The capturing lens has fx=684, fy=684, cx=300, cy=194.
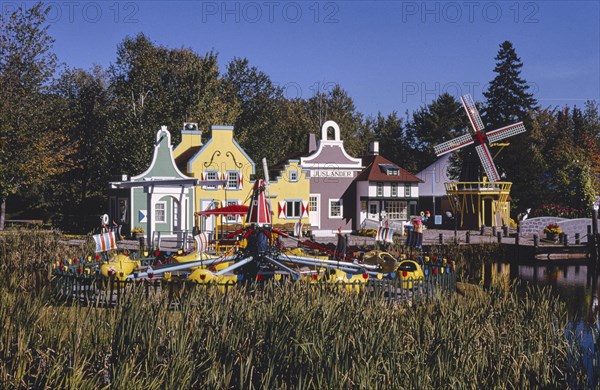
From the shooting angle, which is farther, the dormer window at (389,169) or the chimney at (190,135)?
the dormer window at (389,169)

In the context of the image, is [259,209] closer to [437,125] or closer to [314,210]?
[314,210]

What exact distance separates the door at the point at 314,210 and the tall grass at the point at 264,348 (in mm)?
38536

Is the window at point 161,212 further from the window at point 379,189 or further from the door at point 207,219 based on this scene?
the window at point 379,189

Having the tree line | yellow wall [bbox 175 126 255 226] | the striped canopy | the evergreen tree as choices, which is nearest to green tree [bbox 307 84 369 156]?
the tree line

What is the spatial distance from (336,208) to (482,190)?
11244 mm

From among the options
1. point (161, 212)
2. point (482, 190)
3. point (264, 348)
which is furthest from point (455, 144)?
point (264, 348)

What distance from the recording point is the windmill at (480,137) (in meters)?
52.6

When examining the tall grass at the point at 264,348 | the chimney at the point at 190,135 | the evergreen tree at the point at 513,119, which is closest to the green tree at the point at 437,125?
the evergreen tree at the point at 513,119

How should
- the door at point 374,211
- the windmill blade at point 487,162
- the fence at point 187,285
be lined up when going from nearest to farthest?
the fence at point 187,285 → the door at point 374,211 → the windmill blade at point 487,162

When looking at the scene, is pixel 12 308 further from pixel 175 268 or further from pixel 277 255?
pixel 277 255

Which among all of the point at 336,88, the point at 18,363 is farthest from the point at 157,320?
the point at 336,88

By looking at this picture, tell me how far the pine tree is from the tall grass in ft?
177

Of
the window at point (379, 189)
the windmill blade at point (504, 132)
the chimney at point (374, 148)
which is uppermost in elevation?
the windmill blade at point (504, 132)

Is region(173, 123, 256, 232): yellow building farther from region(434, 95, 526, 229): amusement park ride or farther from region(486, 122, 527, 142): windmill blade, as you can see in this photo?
region(486, 122, 527, 142): windmill blade
